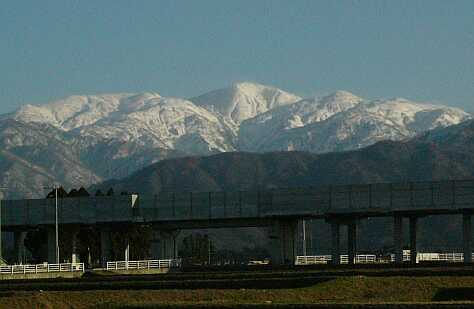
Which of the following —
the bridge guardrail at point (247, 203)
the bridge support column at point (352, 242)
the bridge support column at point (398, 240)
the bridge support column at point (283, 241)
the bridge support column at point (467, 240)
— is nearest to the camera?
the bridge support column at point (467, 240)

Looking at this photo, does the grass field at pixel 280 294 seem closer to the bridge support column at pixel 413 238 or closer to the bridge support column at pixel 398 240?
the bridge support column at pixel 398 240

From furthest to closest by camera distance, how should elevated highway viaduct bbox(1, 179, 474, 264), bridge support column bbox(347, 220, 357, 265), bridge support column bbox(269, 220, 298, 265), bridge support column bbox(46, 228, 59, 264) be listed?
bridge support column bbox(46, 228, 59, 264), bridge support column bbox(269, 220, 298, 265), bridge support column bbox(347, 220, 357, 265), elevated highway viaduct bbox(1, 179, 474, 264)

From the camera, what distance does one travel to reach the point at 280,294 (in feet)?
267

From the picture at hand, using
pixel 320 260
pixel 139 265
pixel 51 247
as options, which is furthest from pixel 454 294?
pixel 320 260

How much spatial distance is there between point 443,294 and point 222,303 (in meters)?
16.3

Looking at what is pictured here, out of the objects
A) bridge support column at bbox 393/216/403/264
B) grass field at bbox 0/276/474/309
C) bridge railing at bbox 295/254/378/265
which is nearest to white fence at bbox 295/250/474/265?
bridge railing at bbox 295/254/378/265

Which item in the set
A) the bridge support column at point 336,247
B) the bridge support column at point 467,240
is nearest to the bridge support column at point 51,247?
the bridge support column at point 336,247

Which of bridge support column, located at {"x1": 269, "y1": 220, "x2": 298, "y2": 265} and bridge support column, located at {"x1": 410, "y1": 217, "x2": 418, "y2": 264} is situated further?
bridge support column, located at {"x1": 410, "y1": 217, "x2": 418, "y2": 264}

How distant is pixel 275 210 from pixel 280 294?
7137cm

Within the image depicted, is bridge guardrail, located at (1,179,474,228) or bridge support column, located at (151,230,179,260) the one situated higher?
bridge guardrail, located at (1,179,474,228)

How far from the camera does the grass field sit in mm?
78812

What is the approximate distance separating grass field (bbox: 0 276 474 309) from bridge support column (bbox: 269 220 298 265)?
212 feet

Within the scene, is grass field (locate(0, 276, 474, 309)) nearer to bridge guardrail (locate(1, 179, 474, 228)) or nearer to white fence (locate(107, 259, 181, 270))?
white fence (locate(107, 259, 181, 270))

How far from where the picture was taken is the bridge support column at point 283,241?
15212 centimetres
